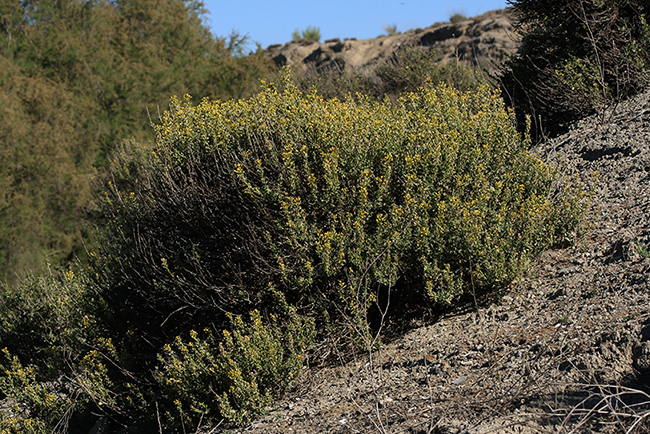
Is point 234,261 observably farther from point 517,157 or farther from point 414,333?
point 517,157

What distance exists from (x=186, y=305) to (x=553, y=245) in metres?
3.59

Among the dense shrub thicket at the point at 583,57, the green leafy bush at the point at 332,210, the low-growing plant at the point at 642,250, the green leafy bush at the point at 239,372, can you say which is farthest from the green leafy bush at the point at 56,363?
the dense shrub thicket at the point at 583,57

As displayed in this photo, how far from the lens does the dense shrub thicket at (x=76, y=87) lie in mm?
20156

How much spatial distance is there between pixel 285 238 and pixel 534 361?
2.36m

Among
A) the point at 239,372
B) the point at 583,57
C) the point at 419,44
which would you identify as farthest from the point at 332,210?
the point at 419,44

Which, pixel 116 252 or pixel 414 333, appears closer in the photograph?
pixel 414 333

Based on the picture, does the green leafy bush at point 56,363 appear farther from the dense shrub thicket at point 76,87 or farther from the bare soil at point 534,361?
the dense shrub thicket at point 76,87

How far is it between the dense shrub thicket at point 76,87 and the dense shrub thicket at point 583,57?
12.3 meters

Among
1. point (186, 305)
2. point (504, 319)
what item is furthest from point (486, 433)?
point (186, 305)

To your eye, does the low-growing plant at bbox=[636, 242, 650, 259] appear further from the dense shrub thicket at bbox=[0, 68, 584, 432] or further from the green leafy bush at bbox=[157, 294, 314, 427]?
the green leafy bush at bbox=[157, 294, 314, 427]

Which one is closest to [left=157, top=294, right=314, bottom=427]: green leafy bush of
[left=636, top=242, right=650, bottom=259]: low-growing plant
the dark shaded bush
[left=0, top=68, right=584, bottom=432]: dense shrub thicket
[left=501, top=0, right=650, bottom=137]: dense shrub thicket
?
[left=0, top=68, right=584, bottom=432]: dense shrub thicket

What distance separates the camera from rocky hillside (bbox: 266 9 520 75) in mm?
29234

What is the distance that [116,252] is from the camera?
654 cm

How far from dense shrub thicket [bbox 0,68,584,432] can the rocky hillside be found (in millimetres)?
21637
